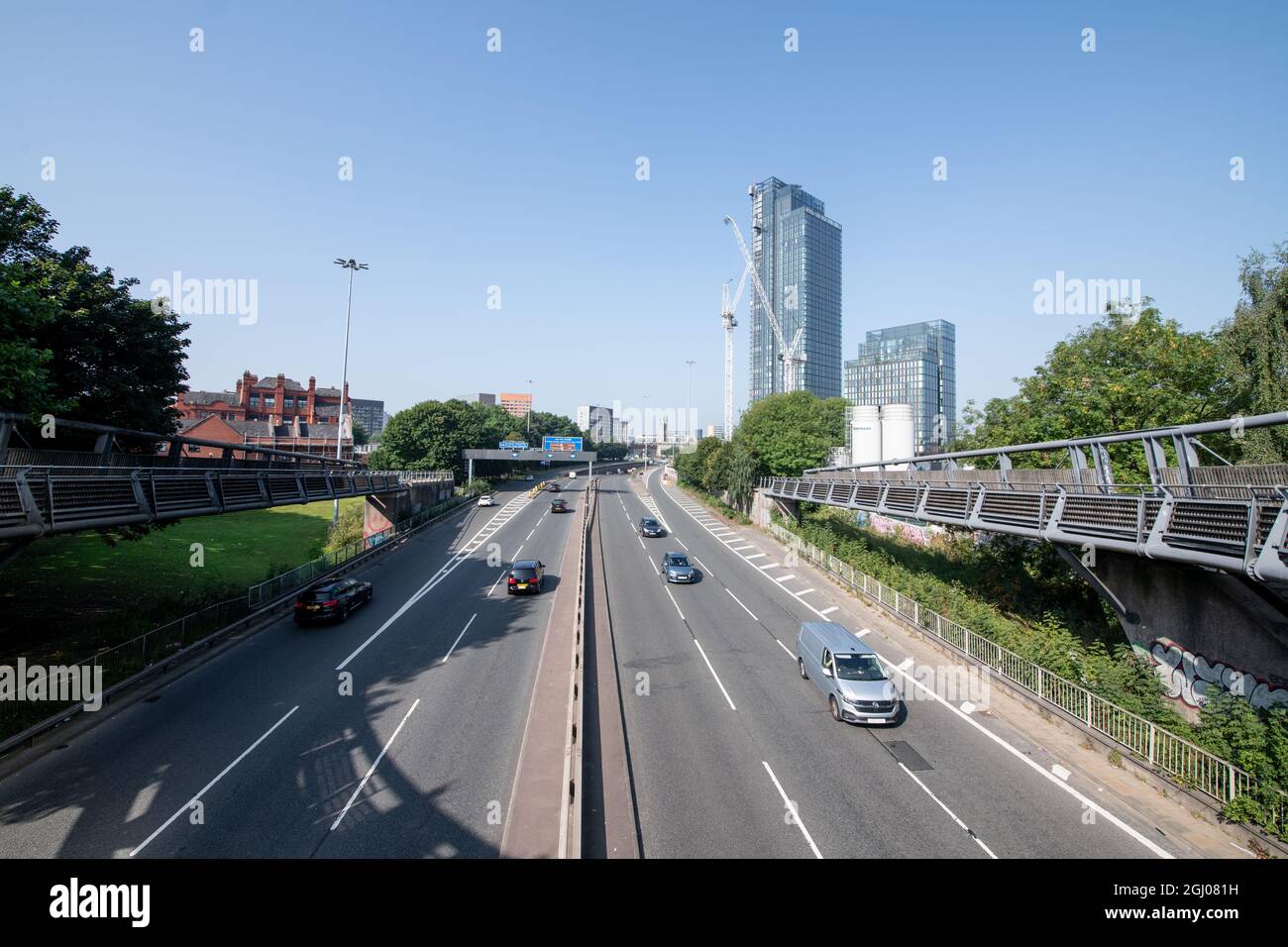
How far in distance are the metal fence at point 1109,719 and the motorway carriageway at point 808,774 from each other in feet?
5.32

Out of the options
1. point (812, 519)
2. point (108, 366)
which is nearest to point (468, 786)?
point (108, 366)

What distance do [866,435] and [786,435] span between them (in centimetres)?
710

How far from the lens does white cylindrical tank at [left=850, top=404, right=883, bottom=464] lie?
5175cm

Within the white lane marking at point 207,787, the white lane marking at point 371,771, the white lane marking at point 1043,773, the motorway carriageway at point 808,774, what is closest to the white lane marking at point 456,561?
the white lane marking at point 207,787

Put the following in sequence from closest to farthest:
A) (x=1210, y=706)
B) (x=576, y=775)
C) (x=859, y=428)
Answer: (x=576, y=775)
(x=1210, y=706)
(x=859, y=428)

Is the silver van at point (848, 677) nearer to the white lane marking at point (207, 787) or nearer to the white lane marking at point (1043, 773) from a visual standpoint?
the white lane marking at point (1043, 773)

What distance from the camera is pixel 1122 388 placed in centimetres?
2650

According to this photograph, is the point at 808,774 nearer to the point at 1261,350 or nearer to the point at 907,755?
the point at 907,755

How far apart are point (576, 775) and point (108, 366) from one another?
21.1 m

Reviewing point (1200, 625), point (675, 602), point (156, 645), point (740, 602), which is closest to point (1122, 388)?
point (1200, 625)

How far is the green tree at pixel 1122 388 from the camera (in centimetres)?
2609

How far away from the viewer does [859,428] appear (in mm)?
52938
